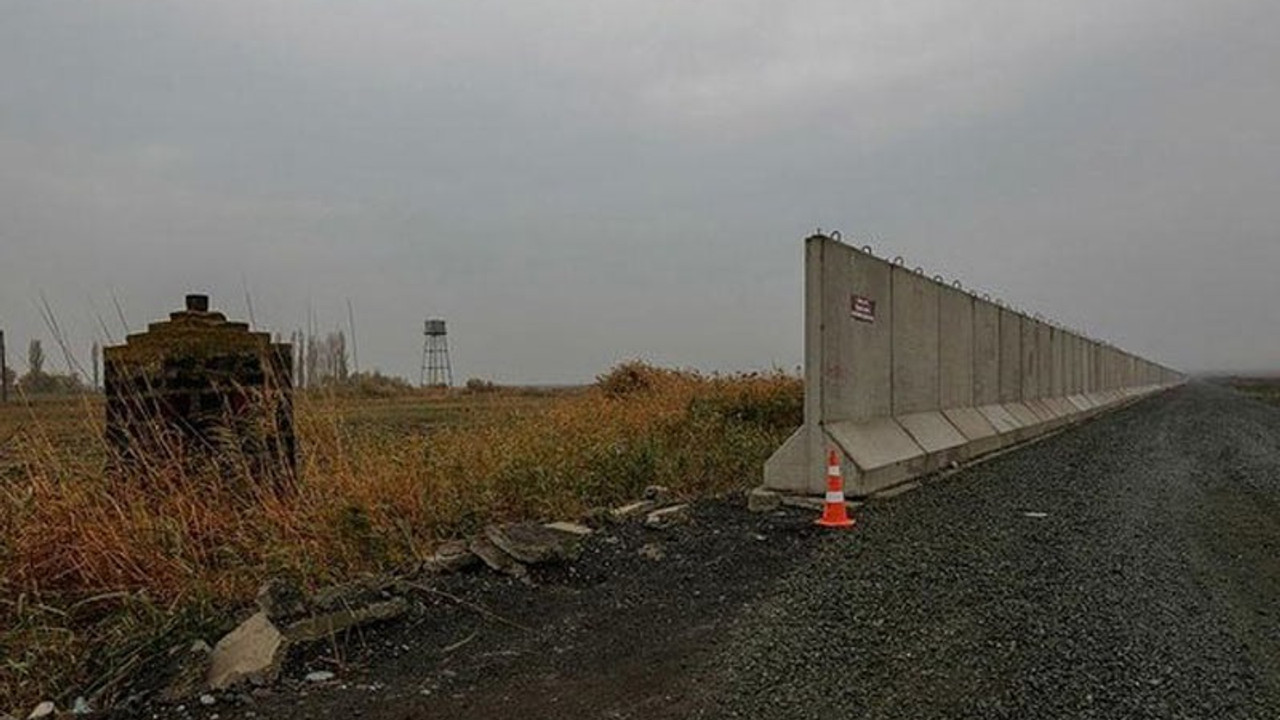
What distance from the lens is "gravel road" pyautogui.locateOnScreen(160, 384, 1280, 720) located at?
3.78 m

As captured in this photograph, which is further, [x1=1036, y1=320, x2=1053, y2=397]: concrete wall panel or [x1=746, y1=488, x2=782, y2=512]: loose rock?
[x1=1036, y1=320, x2=1053, y2=397]: concrete wall panel

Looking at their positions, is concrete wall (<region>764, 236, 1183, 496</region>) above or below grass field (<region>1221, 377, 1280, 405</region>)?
above

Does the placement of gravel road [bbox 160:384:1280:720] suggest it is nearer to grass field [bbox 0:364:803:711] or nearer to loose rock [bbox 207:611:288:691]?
loose rock [bbox 207:611:288:691]

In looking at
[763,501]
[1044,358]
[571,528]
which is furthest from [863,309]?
[1044,358]

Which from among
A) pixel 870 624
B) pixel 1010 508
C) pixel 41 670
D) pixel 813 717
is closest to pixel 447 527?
pixel 41 670

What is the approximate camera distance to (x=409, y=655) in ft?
14.5

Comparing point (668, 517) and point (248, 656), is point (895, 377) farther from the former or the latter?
point (248, 656)

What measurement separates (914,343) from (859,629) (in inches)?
296

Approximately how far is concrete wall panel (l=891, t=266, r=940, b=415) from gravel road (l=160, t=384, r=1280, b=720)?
3220 mm

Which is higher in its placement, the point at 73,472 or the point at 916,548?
the point at 73,472

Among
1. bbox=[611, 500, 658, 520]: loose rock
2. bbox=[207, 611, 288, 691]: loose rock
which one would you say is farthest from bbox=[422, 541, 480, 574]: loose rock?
bbox=[611, 500, 658, 520]: loose rock

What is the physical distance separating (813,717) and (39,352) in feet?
20.4

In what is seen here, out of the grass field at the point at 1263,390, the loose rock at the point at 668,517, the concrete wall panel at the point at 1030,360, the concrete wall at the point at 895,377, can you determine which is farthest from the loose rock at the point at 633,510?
the grass field at the point at 1263,390

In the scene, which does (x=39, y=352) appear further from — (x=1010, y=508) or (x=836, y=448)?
(x=1010, y=508)
